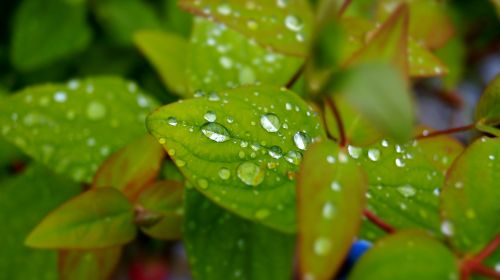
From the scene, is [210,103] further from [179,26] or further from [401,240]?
Result: [179,26]

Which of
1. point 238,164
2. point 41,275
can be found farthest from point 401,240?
point 41,275

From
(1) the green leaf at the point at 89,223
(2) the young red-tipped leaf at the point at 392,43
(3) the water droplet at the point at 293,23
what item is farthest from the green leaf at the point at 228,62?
(2) the young red-tipped leaf at the point at 392,43

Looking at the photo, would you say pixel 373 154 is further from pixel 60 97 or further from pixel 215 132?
pixel 60 97

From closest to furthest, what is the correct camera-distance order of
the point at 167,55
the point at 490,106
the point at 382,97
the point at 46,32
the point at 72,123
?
the point at 382,97
the point at 490,106
the point at 72,123
the point at 167,55
the point at 46,32

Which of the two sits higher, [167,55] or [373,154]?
→ [373,154]

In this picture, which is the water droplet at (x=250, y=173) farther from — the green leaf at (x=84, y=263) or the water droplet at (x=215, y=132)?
the green leaf at (x=84, y=263)

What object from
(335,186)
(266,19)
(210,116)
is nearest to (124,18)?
(266,19)

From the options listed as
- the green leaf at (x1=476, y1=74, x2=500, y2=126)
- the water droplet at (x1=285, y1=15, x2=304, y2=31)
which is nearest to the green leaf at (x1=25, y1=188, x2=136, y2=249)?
the water droplet at (x1=285, y1=15, x2=304, y2=31)
